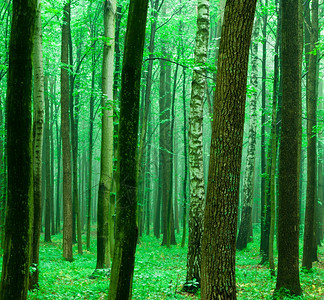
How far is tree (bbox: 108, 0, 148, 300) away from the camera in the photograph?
491 centimetres

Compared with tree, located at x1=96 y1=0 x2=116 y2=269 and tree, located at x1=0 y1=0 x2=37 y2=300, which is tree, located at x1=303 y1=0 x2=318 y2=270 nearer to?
tree, located at x1=96 y1=0 x2=116 y2=269

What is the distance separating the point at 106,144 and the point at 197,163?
298 cm

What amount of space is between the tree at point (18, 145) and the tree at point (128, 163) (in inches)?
47.8

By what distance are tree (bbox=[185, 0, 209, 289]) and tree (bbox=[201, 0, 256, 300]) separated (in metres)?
2.82

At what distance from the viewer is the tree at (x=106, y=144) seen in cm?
968

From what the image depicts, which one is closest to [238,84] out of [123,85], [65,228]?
[123,85]

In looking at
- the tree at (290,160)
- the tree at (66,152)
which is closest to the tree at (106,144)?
the tree at (66,152)

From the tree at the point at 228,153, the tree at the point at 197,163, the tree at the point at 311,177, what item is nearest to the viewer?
the tree at the point at 228,153

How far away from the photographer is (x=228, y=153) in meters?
4.80

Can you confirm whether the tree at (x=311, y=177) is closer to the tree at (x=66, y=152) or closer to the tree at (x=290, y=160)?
the tree at (x=290, y=160)

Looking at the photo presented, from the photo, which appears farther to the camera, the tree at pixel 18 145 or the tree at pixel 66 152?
the tree at pixel 66 152

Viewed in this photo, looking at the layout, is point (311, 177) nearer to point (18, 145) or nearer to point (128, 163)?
point (128, 163)

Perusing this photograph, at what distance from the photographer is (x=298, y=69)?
25.3ft

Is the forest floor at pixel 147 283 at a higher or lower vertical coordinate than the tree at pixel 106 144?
lower
